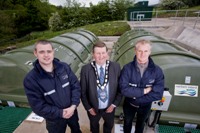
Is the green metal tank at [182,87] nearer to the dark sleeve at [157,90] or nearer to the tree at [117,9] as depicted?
the dark sleeve at [157,90]

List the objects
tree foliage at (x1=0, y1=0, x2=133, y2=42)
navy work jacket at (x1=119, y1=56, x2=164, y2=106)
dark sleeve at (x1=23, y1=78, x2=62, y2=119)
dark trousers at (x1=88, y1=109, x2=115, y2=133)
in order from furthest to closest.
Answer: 1. tree foliage at (x1=0, y1=0, x2=133, y2=42)
2. dark trousers at (x1=88, y1=109, x2=115, y2=133)
3. navy work jacket at (x1=119, y1=56, x2=164, y2=106)
4. dark sleeve at (x1=23, y1=78, x2=62, y2=119)

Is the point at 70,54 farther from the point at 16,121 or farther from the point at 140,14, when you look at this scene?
the point at 140,14

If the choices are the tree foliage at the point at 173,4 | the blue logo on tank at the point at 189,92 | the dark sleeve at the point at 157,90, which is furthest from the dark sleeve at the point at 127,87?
the tree foliage at the point at 173,4

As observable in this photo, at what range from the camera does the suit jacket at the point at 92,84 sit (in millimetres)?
2078

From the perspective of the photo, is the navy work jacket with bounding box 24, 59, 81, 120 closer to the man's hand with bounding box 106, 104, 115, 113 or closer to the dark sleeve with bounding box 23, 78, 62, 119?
the dark sleeve with bounding box 23, 78, 62, 119

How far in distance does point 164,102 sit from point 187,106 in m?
0.90

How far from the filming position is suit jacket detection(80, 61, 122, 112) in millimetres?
2078

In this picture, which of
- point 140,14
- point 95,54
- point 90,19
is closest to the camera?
point 95,54

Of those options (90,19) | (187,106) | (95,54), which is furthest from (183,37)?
(90,19)

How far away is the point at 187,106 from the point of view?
9.16 feet

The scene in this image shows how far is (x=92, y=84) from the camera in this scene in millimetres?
2080

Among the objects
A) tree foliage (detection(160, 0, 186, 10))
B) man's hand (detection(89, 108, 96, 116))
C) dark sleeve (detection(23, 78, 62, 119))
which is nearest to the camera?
dark sleeve (detection(23, 78, 62, 119))

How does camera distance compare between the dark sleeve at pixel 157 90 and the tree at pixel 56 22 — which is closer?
the dark sleeve at pixel 157 90

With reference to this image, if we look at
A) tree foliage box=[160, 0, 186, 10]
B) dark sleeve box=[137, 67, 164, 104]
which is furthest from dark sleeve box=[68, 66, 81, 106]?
tree foliage box=[160, 0, 186, 10]
